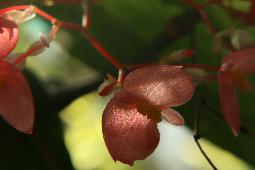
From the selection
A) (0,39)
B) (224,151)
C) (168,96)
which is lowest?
(224,151)

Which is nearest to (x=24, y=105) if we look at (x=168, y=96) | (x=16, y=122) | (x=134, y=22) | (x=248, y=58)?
(x=16, y=122)

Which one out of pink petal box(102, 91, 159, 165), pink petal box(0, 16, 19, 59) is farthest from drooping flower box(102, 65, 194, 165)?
pink petal box(0, 16, 19, 59)

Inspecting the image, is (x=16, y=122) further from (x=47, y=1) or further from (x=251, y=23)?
(x=251, y=23)

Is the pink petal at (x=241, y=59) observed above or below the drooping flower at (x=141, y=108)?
below

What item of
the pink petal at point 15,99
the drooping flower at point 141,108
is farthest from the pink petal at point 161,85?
the pink petal at point 15,99

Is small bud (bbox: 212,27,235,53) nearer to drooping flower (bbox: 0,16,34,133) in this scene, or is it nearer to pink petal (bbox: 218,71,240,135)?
pink petal (bbox: 218,71,240,135)

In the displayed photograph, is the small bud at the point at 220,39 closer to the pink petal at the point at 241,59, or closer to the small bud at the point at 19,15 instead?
the pink petal at the point at 241,59
